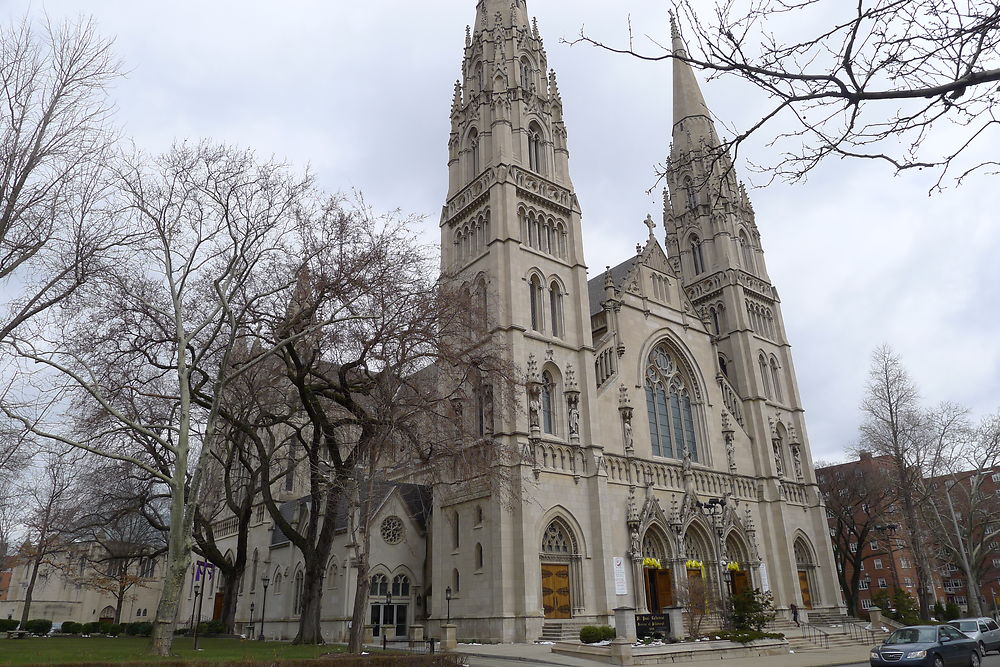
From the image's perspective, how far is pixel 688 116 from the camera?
48062 millimetres

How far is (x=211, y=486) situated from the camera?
109ft

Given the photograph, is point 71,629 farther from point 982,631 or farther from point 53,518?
point 982,631

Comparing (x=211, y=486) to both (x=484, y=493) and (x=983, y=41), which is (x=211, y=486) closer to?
(x=484, y=493)

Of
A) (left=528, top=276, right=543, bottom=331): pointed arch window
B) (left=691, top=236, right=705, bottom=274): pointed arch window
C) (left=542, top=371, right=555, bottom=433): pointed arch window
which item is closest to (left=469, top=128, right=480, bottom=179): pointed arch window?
(left=528, top=276, right=543, bottom=331): pointed arch window

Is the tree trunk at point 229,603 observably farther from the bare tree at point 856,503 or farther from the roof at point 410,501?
the bare tree at point 856,503

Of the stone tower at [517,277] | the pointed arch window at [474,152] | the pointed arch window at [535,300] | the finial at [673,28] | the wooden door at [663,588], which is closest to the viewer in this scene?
the finial at [673,28]

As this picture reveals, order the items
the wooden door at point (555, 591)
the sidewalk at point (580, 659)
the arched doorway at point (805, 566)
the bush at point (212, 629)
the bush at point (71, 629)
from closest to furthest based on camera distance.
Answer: the sidewalk at point (580, 659), the wooden door at point (555, 591), the bush at point (212, 629), the arched doorway at point (805, 566), the bush at point (71, 629)

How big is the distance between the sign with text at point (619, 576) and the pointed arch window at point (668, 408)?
684 cm

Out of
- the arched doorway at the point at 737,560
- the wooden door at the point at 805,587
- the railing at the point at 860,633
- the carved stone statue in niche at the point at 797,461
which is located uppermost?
the carved stone statue in niche at the point at 797,461

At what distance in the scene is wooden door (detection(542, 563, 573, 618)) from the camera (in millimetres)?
25797

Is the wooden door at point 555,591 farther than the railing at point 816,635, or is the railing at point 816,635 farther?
the railing at point 816,635

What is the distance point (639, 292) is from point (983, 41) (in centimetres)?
3088

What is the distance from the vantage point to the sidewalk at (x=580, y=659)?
1873 centimetres

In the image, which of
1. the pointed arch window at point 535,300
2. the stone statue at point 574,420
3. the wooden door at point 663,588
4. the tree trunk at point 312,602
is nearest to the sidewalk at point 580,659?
the tree trunk at point 312,602
